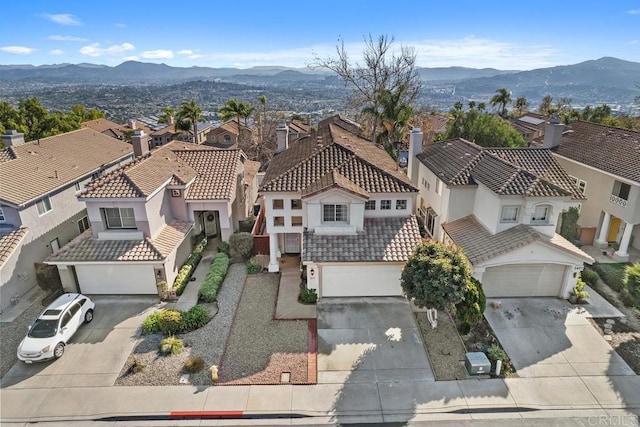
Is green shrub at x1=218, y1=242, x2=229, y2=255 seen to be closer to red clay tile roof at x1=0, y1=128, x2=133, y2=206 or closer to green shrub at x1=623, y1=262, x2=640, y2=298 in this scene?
red clay tile roof at x1=0, y1=128, x2=133, y2=206

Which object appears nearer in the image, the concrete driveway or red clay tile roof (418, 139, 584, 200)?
the concrete driveway

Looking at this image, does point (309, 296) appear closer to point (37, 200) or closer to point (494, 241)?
point (494, 241)

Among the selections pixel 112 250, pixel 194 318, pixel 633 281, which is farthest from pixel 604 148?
pixel 112 250

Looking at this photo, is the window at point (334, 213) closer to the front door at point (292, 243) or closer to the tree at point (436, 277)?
the front door at point (292, 243)

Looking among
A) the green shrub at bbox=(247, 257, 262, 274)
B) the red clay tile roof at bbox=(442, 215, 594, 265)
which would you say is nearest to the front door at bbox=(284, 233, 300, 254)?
the green shrub at bbox=(247, 257, 262, 274)

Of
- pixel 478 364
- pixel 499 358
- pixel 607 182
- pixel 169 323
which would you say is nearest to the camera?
pixel 478 364

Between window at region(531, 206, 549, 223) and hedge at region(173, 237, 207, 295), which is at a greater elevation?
window at region(531, 206, 549, 223)
